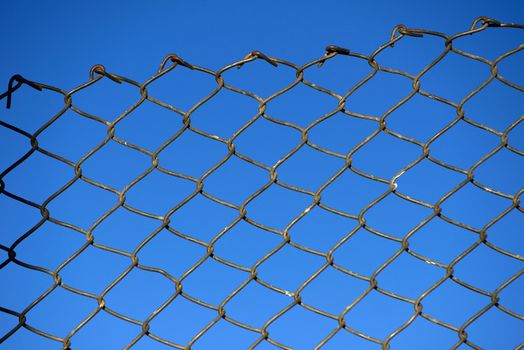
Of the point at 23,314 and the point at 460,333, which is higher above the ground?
the point at 23,314

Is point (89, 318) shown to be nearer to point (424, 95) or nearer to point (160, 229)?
point (160, 229)

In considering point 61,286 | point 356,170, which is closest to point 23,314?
Result: point 61,286

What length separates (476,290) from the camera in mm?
2430

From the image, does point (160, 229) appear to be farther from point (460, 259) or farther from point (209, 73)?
point (460, 259)

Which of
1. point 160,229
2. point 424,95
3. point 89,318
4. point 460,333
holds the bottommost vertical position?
point 460,333

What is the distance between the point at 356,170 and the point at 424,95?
34 cm

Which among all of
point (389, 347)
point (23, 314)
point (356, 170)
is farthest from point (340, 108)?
point (23, 314)

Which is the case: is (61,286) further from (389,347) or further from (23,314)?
(389,347)

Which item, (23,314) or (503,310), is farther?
(503,310)

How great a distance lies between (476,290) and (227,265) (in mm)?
875

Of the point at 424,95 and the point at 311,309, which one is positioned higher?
the point at 424,95

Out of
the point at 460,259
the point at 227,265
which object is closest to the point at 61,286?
the point at 227,265

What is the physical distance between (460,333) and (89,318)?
1281 mm

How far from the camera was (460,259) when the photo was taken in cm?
242
